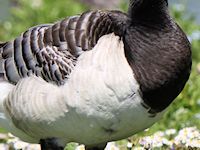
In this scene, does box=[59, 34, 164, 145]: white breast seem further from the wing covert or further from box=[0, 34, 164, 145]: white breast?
the wing covert

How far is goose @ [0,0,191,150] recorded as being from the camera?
213 inches

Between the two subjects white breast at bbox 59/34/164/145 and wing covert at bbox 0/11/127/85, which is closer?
white breast at bbox 59/34/164/145

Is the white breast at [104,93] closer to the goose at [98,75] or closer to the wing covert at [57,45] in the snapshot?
the goose at [98,75]

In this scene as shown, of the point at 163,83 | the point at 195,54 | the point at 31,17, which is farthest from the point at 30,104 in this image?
the point at 31,17

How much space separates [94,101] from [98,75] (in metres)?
0.18

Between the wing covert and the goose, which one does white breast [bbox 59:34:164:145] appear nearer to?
the goose

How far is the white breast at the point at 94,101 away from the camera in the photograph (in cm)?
537

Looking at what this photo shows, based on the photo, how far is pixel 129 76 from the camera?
5.38m

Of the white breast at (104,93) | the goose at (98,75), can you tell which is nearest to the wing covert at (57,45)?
the goose at (98,75)

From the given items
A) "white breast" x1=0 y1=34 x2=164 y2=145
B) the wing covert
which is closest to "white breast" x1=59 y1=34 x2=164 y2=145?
"white breast" x1=0 y1=34 x2=164 y2=145

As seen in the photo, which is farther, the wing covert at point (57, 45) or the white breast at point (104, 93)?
the wing covert at point (57, 45)

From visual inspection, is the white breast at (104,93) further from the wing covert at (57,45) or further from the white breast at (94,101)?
the wing covert at (57,45)

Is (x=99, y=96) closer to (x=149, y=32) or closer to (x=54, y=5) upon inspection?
(x=149, y=32)

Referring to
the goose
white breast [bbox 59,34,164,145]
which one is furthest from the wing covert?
white breast [bbox 59,34,164,145]
